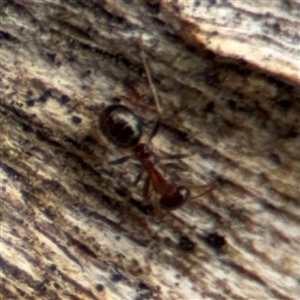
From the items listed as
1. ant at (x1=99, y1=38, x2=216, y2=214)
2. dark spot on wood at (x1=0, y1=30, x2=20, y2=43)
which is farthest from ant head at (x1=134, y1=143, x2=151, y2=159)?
dark spot on wood at (x1=0, y1=30, x2=20, y2=43)

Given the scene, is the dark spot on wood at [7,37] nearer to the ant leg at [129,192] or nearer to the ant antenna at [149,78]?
the ant antenna at [149,78]

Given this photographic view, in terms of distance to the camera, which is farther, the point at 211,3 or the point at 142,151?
the point at 142,151

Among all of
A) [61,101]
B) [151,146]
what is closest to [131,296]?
[151,146]

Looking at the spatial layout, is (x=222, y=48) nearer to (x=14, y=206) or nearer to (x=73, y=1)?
(x=73, y=1)

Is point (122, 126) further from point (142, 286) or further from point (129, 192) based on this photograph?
point (142, 286)

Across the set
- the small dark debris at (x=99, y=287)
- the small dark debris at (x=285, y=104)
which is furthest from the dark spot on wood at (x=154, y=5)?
the small dark debris at (x=99, y=287)

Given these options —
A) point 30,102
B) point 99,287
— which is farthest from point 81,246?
point 30,102

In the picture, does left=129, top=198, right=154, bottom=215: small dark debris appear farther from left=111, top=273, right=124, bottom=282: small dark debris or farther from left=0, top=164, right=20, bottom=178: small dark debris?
left=0, top=164, right=20, bottom=178: small dark debris
